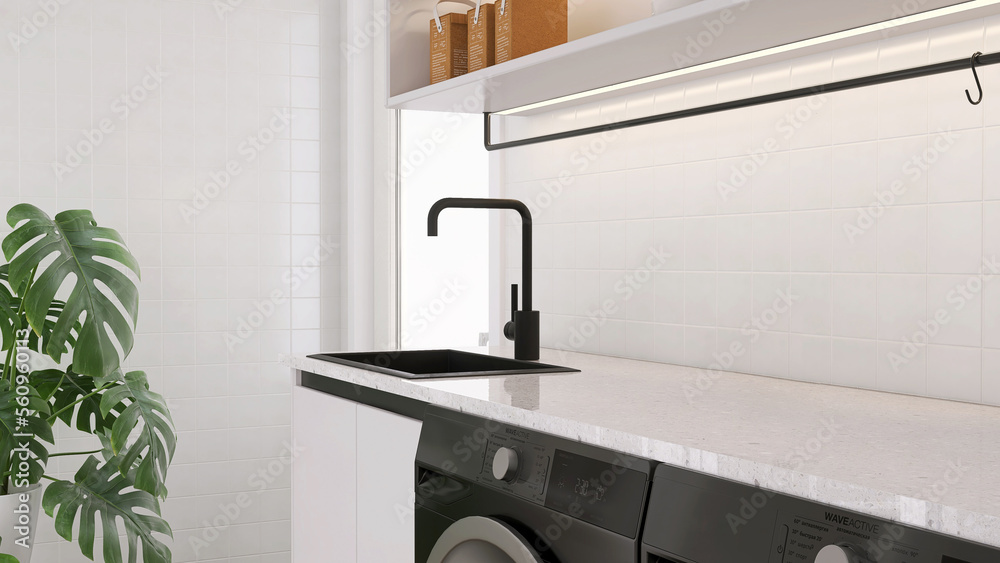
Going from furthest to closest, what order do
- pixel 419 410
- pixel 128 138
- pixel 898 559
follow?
pixel 128 138
pixel 419 410
pixel 898 559

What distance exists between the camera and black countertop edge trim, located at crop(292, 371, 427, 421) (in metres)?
1.67

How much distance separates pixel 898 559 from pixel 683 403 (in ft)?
1.92

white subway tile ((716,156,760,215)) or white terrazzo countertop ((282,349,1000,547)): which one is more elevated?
white subway tile ((716,156,760,215))

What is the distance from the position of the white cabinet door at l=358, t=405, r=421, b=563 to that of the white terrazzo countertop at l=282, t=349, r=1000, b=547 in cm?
8

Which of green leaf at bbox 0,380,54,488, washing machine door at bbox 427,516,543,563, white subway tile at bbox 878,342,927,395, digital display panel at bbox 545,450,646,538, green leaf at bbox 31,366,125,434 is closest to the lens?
digital display panel at bbox 545,450,646,538

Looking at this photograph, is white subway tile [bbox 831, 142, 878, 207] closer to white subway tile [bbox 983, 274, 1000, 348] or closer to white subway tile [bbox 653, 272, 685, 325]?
white subway tile [bbox 983, 274, 1000, 348]

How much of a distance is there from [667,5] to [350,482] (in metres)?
1.23

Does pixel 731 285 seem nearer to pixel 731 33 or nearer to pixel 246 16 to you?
pixel 731 33

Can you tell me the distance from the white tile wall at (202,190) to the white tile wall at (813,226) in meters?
1.59

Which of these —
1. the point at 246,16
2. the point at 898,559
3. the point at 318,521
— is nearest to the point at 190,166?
the point at 246,16

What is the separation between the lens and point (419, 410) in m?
1.65

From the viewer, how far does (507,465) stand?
1.34 metres

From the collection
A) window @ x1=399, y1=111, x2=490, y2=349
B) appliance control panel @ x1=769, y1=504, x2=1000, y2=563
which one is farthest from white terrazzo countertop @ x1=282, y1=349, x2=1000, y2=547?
window @ x1=399, y1=111, x2=490, y2=349

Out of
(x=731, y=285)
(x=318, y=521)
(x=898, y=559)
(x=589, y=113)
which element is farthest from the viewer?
(x=589, y=113)
